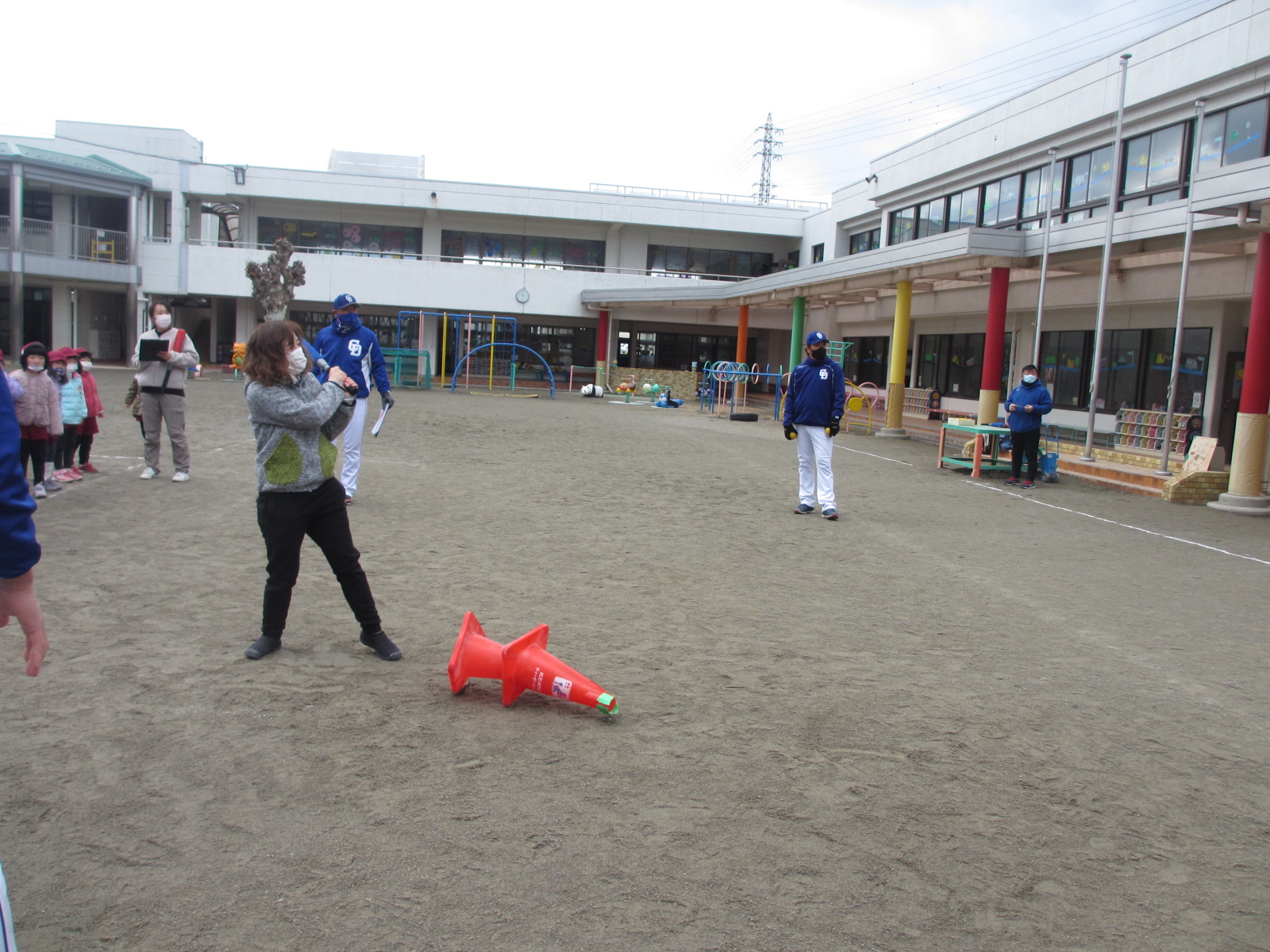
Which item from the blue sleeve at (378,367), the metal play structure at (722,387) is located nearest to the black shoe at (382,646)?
the blue sleeve at (378,367)

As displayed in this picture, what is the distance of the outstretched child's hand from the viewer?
7.43 ft

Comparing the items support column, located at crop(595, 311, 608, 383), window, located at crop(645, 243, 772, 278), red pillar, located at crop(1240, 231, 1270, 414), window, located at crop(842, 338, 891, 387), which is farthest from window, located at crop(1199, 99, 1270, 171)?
window, located at crop(645, 243, 772, 278)

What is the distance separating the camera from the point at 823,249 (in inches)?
1570

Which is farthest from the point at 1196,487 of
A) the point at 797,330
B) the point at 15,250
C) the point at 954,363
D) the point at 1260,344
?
the point at 15,250

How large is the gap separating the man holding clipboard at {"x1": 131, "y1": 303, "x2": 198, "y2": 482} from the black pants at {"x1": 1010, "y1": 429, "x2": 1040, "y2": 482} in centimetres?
1132

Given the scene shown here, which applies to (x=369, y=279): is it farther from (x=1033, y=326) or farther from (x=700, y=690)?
(x=700, y=690)

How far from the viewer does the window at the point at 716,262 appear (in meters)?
43.6

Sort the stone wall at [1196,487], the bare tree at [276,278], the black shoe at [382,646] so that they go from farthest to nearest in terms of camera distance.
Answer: the bare tree at [276,278] < the stone wall at [1196,487] < the black shoe at [382,646]

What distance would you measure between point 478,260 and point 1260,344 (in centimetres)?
3386

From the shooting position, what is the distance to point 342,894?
9.23ft

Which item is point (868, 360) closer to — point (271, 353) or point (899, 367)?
point (899, 367)

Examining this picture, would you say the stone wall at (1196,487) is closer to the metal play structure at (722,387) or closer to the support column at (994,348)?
the support column at (994,348)

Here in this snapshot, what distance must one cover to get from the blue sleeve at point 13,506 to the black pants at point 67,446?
9.02 metres

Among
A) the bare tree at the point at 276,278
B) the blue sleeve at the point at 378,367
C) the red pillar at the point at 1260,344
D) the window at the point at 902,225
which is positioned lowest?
the blue sleeve at the point at 378,367
